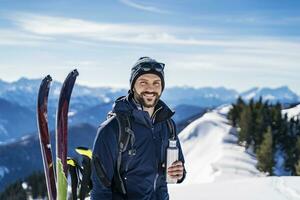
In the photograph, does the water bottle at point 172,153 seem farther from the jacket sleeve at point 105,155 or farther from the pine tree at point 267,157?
the pine tree at point 267,157

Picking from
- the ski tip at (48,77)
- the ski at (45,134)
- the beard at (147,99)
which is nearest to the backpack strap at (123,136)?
the beard at (147,99)

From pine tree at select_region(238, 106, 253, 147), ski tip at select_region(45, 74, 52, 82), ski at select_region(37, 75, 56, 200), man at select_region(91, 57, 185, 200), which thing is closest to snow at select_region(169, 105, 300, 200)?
pine tree at select_region(238, 106, 253, 147)

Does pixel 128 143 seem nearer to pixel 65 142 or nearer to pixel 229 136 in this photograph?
pixel 65 142

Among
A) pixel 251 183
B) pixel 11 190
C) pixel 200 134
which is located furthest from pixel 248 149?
pixel 251 183

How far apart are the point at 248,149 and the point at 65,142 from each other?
71360mm

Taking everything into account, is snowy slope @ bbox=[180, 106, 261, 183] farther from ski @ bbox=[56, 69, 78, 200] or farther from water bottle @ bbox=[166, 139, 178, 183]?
water bottle @ bbox=[166, 139, 178, 183]

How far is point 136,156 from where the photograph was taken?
20.7 ft

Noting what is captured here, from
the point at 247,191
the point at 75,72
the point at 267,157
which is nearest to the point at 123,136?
the point at 75,72

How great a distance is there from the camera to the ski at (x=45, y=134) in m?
9.90

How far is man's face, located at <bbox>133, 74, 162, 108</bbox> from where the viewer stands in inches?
255

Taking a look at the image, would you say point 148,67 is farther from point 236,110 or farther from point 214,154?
point 236,110

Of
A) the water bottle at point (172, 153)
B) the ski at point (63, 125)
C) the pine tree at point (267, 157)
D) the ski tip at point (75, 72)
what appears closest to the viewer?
the water bottle at point (172, 153)

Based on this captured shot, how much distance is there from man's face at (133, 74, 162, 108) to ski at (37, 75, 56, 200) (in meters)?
4.07

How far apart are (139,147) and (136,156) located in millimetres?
131
